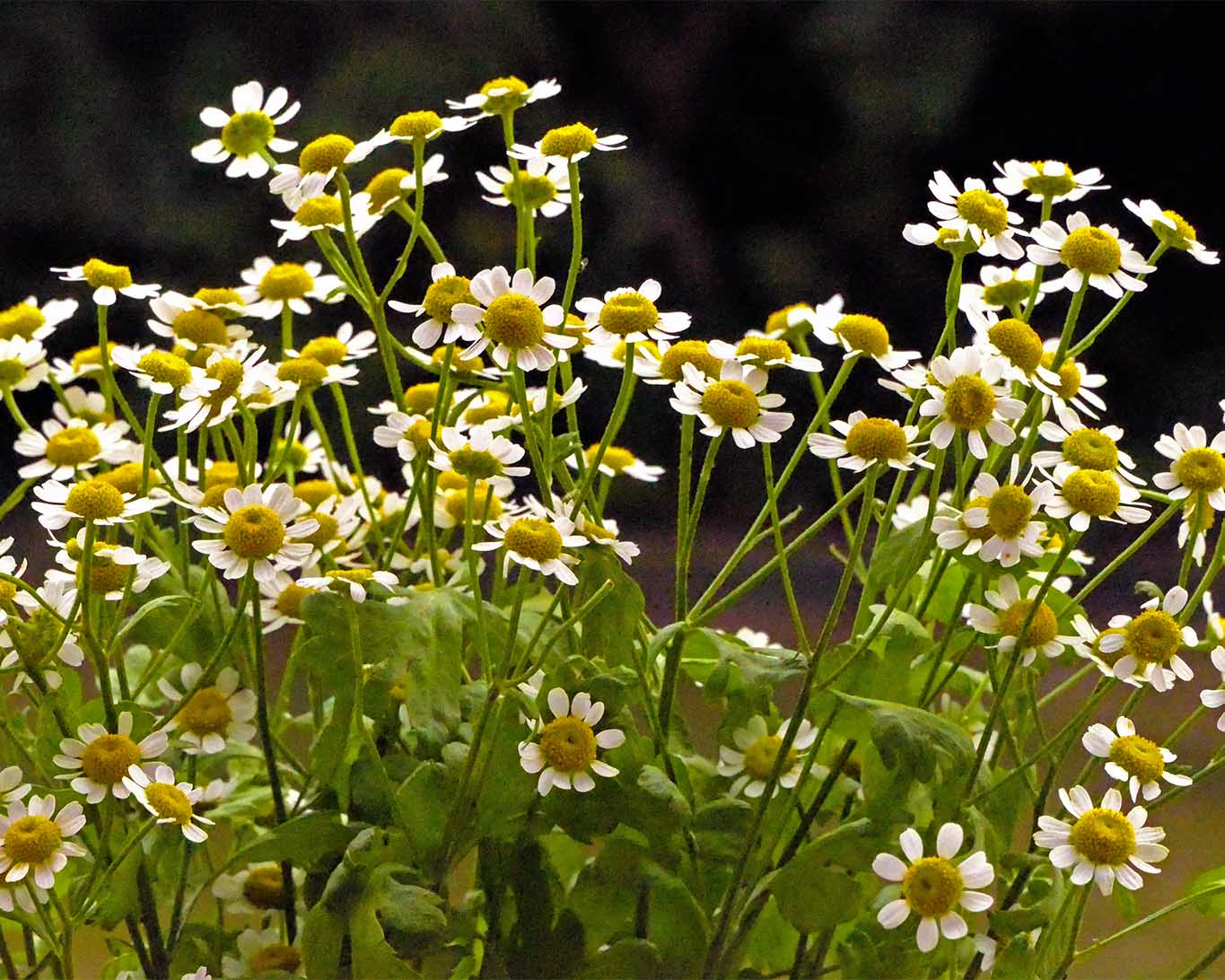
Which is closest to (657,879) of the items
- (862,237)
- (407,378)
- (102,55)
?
(407,378)

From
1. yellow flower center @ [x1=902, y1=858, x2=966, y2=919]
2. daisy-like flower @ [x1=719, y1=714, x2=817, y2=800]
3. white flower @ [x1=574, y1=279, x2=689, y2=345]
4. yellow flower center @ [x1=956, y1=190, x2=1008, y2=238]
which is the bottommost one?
daisy-like flower @ [x1=719, y1=714, x2=817, y2=800]

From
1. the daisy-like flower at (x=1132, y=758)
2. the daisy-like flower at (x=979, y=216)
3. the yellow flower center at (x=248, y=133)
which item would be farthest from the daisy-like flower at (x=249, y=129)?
the daisy-like flower at (x=1132, y=758)

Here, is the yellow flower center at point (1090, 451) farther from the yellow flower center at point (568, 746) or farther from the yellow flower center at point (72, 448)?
the yellow flower center at point (72, 448)

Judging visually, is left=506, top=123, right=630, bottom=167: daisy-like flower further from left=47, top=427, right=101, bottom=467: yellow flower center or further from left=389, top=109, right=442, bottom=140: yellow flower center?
left=47, top=427, right=101, bottom=467: yellow flower center

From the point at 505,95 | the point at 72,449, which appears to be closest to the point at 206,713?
the point at 72,449

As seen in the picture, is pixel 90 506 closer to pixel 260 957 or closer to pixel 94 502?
pixel 94 502

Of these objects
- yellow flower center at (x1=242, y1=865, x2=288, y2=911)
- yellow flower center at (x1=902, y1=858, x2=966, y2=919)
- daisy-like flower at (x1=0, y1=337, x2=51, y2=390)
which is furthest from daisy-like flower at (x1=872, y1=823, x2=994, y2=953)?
daisy-like flower at (x1=0, y1=337, x2=51, y2=390)
